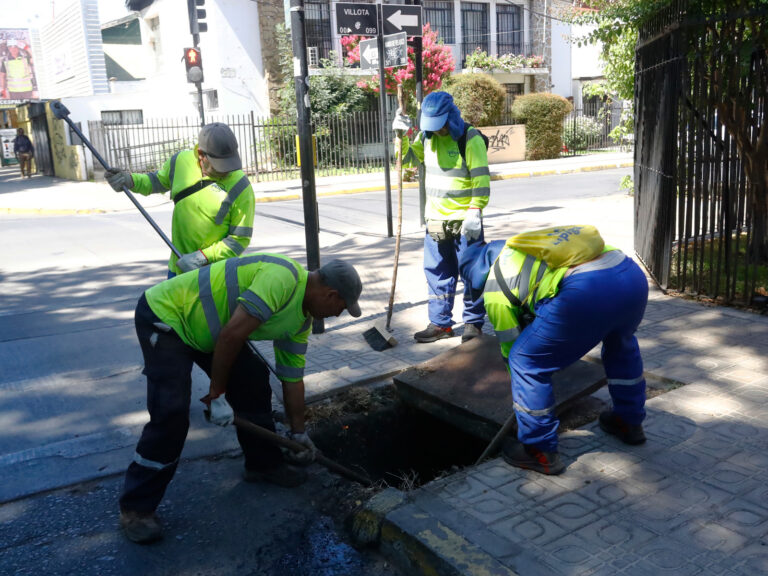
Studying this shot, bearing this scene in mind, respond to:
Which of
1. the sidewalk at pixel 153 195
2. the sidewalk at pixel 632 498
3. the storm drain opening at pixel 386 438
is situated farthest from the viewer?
the sidewalk at pixel 153 195

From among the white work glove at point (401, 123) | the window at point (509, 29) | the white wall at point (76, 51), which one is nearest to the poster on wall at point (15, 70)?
the white wall at point (76, 51)

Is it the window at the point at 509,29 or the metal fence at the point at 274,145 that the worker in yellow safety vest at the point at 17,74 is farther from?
the window at the point at 509,29

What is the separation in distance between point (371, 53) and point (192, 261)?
20.7ft

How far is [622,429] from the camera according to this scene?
3639 millimetres

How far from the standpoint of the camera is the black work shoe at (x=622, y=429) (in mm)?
3596

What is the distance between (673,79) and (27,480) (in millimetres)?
5908

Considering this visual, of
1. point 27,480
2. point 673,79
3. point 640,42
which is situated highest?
point 640,42

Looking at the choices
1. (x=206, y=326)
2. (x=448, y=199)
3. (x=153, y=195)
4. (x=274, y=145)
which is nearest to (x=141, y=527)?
(x=206, y=326)

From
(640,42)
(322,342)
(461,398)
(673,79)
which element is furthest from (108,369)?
(640,42)

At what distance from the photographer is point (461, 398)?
4234 mm

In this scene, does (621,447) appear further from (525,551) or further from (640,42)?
(640,42)

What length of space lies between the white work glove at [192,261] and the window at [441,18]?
27994 mm

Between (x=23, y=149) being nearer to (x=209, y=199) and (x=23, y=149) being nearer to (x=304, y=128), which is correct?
(x=304, y=128)

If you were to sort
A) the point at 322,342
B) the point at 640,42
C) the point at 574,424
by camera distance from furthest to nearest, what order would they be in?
1. the point at 640,42
2. the point at 322,342
3. the point at 574,424
